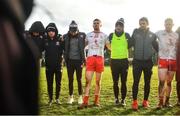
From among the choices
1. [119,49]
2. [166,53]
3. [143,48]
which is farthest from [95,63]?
[166,53]

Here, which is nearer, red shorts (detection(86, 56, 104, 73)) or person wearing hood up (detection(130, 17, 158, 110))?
person wearing hood up (detection(130, 17, 158, 110))

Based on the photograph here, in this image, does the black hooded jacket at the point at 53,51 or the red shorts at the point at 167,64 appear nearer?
the red shorts at the point at 167,64

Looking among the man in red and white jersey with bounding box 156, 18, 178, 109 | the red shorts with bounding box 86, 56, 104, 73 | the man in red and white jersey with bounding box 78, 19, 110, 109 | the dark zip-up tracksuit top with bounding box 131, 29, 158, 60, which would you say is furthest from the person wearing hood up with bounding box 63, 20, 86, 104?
the man in red and white jersey with bounding box 156, 18, 178, 109

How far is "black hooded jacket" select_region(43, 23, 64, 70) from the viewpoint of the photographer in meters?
13.5

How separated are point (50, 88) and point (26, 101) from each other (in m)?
12.1

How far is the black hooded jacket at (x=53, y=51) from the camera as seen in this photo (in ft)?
44.4

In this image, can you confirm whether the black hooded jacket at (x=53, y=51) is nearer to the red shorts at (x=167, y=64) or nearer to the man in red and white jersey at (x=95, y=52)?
the man in red and white jersey at (x=95, y=52)

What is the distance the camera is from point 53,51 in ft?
44.4

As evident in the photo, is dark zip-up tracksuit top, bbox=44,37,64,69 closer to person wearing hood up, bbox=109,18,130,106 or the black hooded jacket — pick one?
the black hooded jacket

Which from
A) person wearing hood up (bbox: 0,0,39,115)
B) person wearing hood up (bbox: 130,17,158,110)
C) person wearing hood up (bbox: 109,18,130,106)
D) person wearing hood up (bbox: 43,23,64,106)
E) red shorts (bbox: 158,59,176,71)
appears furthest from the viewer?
person wearing hood up (bbox: 43,23,64,106)

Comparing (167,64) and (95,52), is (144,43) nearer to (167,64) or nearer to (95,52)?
(167,64)

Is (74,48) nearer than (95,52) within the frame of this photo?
No

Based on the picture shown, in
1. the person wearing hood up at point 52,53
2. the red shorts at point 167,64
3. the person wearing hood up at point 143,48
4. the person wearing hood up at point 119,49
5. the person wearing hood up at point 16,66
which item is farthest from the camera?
the person wearing hood up at point 52,53

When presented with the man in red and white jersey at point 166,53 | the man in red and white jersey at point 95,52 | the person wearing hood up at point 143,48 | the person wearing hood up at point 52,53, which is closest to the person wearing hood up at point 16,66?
the person wearing hood up at point 143,48
